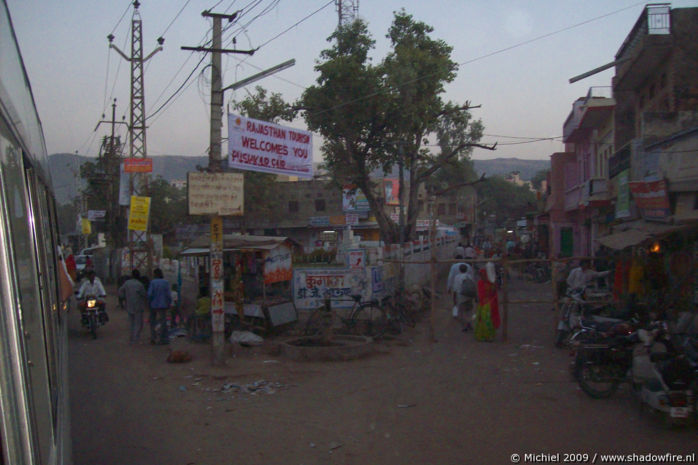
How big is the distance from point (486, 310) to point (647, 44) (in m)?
9.17

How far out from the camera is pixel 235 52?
10703mm

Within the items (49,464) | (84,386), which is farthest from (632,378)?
(84,386)

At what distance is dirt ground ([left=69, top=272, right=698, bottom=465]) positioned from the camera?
6051 millimetres

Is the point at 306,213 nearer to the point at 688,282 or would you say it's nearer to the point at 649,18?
the point at 649,18

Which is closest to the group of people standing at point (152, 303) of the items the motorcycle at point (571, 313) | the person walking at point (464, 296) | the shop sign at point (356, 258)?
the shop sign at point (356, 258)

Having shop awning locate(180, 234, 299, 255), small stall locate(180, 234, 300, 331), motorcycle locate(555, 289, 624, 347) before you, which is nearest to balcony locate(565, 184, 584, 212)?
motorcycle locate(555, 289, 624, 347)

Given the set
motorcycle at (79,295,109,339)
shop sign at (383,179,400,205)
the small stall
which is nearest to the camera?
the small stall

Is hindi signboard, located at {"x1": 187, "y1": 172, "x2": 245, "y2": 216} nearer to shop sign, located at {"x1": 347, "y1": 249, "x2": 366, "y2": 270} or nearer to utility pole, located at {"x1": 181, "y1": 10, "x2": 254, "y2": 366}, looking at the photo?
utility pole, located at {"x1": 181, "y1": 10, "x2": 254, "y2": 366}

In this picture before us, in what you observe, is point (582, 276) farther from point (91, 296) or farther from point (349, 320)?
point (91, 296)

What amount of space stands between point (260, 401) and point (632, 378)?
4.65 m

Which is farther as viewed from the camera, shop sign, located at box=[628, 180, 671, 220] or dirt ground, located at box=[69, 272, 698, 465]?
shop sign, located at box=[628, 180, 671, 220]

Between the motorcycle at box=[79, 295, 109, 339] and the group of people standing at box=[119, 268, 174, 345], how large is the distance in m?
1.08

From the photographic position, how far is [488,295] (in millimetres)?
12242

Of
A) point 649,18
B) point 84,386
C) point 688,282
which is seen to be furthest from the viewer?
point 649,18
